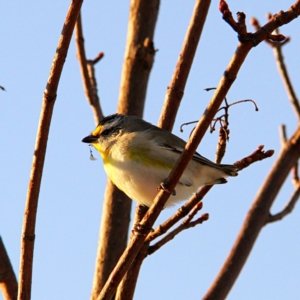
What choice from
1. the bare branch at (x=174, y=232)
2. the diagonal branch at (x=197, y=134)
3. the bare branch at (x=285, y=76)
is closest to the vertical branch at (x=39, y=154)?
the diagonal branch at (x=197, y=134)

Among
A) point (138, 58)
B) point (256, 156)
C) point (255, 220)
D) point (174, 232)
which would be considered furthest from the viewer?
point (138, 58)

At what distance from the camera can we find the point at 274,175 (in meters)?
5.32

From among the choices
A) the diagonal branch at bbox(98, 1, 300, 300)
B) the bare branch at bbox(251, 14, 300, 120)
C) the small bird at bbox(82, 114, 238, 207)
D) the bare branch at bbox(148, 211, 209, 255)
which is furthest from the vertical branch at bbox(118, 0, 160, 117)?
the diagonal branch at bbox(98, 1, 300, 300)

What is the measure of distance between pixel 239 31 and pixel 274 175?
276 centimetres

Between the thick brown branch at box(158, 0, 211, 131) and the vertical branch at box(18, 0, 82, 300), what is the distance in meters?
1.47

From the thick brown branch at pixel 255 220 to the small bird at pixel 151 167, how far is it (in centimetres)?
32

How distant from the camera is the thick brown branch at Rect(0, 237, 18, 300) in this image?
4.12 m

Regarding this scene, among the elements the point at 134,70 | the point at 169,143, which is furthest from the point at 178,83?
the point at 134,70

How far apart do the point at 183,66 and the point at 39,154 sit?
5.45 feet

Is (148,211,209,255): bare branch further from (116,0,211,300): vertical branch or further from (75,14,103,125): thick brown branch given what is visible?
(75,14,103,125): thick brown branch

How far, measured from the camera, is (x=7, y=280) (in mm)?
4133

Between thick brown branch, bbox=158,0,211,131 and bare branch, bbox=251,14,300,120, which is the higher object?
bare branch, bbox=251,14,300,120

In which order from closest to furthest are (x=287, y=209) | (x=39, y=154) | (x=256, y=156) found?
(x=39, y=154)
(x=256, y=156)
(x=287, y=209)

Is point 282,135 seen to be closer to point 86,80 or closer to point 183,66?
point 183,66
